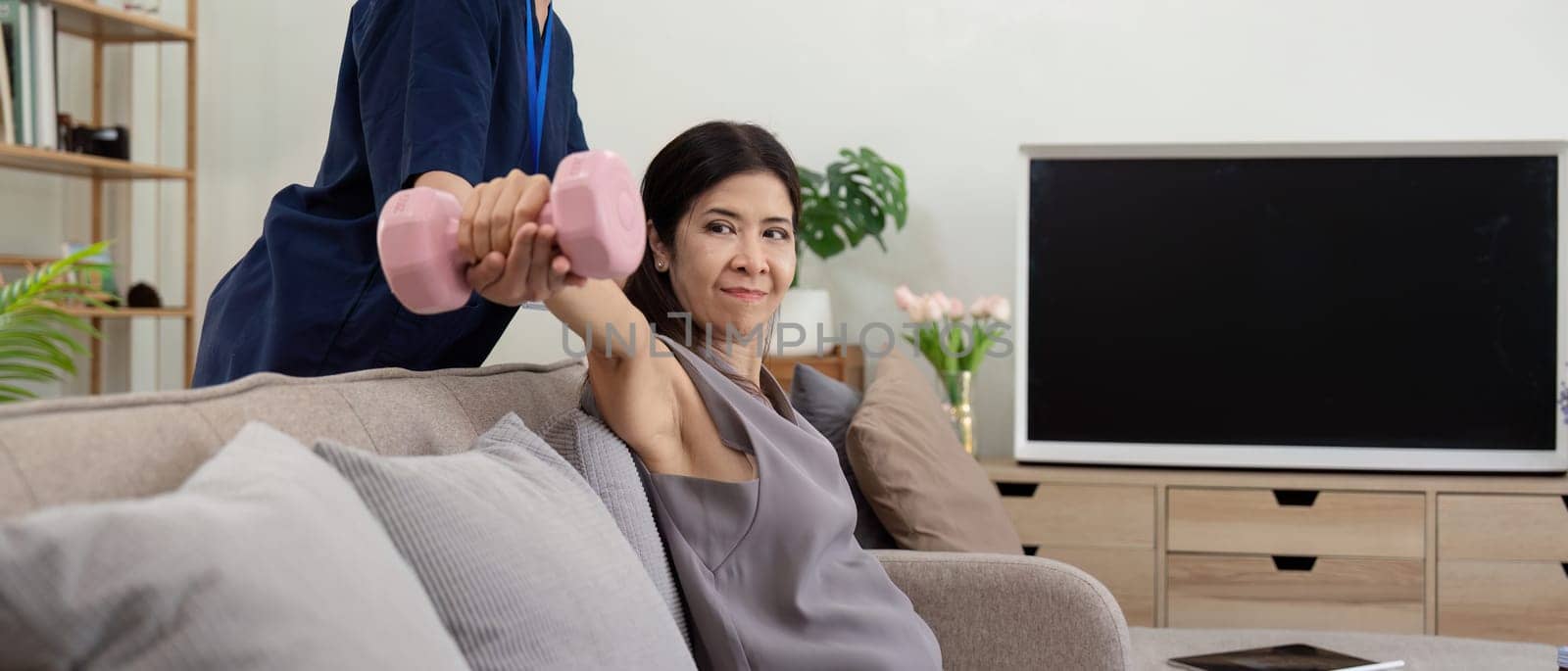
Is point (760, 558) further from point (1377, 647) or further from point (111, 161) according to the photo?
point (111, 161)

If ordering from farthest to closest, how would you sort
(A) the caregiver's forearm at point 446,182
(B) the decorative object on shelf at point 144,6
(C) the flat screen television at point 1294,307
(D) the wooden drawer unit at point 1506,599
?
(B) the decorative object on shelf at point 144,6 → (C) the flat screen television at point 1294,307 → (D) the wooden drawer unit at point 1506,599 → (A) the caregiver's forearm at point 446,182

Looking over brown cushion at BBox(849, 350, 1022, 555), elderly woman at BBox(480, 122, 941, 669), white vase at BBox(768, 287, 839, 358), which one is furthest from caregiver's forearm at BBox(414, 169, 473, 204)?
white vase at BBox(768, 287, 839, 358)

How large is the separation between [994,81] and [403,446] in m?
2.70

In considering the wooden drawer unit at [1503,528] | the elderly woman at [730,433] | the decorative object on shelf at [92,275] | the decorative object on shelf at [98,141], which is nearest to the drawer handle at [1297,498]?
the wooden drawer unit at [1503,528]

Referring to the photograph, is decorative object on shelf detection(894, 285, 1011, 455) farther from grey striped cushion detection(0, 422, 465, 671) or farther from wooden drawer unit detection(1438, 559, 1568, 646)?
grey striped cushion detection(0, 422, 465, 671)

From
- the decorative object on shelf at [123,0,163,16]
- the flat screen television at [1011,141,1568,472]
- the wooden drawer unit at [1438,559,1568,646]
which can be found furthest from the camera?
the decorative object on shelf at [123,0,163,16]

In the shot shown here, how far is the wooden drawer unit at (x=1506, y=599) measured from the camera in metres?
2.94

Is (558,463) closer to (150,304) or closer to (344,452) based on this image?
(344,452)

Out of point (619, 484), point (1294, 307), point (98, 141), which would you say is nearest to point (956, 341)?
point (1294, 307)

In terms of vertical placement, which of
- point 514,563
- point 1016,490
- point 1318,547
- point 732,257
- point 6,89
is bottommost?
point 1318,547

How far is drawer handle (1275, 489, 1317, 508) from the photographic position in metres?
3.03

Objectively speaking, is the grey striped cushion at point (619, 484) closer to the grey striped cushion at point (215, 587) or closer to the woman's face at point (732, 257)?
the woman's face at point (732, 257)

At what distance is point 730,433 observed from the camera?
1.38m

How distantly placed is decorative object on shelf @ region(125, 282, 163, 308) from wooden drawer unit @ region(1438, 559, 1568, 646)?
135 inches
